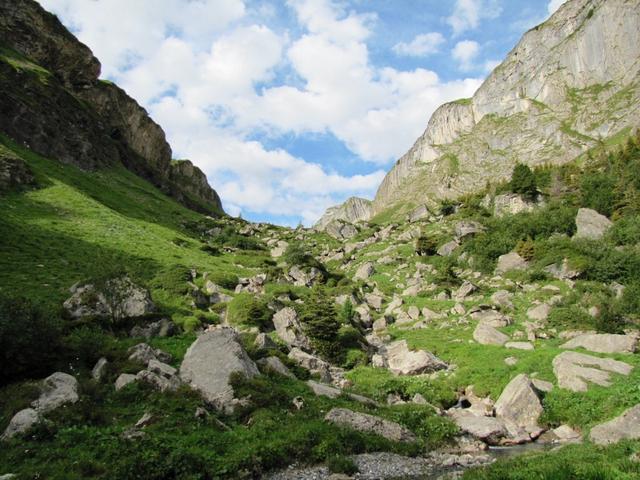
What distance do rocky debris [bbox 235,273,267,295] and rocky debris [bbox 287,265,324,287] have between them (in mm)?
6859

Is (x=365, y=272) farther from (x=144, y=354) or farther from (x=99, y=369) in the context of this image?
(x=99, y=369)

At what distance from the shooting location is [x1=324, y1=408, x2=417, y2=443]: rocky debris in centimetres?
2167

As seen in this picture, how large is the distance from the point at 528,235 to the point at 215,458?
197 feet

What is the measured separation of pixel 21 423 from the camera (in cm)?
1616

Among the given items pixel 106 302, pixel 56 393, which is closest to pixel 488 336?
pixel 106 302

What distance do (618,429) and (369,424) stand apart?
11.7 meters

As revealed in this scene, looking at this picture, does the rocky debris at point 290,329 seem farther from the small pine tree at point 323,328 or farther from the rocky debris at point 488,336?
the rocky debris at point 488,336

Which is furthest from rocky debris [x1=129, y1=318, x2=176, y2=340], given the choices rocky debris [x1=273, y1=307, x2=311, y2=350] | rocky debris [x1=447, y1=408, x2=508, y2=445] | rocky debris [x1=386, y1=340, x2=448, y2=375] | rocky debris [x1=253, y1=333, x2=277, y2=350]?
rocky debris [x1=447, y1=408, x2=508, y2=445]

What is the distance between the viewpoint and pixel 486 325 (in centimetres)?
3875

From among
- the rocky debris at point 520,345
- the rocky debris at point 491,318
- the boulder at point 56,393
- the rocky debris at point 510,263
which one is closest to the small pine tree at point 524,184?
the rocky debris at point 510,263

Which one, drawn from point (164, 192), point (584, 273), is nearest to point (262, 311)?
point (584, 273)

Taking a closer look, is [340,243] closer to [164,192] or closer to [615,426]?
Answer: [164,192]

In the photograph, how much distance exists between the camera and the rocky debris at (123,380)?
20997mm

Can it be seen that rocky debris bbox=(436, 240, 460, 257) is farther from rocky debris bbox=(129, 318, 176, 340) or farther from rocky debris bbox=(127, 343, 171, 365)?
rocky debris bbox=(127, 343, 171, 365)
